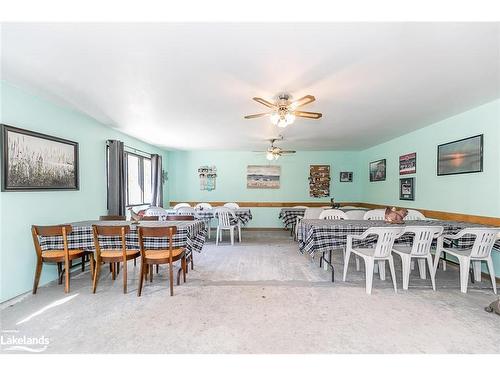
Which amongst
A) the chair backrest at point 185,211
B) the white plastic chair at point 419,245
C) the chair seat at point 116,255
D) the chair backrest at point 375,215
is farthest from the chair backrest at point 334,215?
the chair seat at point 116,255

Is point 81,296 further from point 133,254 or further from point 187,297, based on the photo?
point 187,297

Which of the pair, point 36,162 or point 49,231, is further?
point 36,162

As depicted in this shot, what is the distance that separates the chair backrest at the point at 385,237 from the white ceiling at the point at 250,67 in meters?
1.65

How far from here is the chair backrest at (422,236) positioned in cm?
292

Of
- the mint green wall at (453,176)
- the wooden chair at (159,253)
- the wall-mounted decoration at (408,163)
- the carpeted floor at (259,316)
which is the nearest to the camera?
the carpeted floor at (259,316)

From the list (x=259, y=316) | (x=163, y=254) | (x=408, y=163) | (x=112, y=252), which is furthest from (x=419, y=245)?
(x=112, y=252)

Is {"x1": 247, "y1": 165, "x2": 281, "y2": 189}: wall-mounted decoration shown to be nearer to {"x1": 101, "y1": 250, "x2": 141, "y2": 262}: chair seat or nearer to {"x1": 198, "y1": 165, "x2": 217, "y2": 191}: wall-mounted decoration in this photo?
{"x1": 198, "y1": 165, "x2": 217, "y2": 191}: wall-mounted decoration

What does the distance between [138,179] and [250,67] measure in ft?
15.9

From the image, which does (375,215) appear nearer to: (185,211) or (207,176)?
(185,211)

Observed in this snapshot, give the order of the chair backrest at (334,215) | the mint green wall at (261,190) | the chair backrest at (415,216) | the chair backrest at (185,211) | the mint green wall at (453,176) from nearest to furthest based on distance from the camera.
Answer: the mint green wall at (453,176), the chair backrest at (415,216), the chair backrest at (334,215), the chair backrest at (185,211), the mint green wall at (261,190)

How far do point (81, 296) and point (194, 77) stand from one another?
282cm

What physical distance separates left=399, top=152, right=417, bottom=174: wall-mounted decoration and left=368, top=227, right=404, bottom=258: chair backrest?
277cm

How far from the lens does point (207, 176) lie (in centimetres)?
771

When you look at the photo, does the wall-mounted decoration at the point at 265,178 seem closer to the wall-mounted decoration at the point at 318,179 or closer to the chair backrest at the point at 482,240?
the wall-mounted decoration at the point at 318,179
